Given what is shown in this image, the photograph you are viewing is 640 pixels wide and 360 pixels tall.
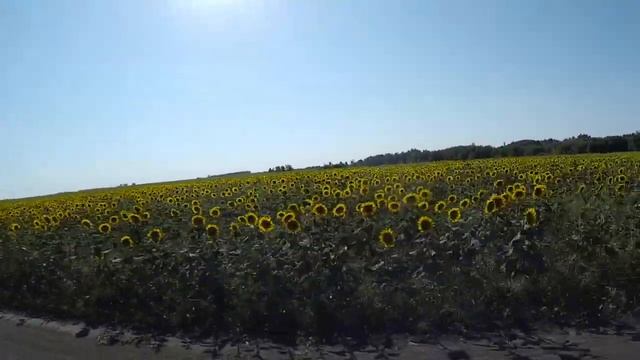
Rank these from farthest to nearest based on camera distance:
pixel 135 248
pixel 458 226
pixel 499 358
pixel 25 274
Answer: pixel 25 274
pixel 135 248
pixel 458 226
pixel 499 358

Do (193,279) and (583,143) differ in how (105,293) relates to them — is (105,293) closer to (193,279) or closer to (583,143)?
(193,279)

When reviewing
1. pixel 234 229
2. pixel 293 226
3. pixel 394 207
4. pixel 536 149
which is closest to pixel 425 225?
pixel 293 226

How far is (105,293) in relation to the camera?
22.1 ft

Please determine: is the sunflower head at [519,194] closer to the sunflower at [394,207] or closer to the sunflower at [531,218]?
the sunflower at [531,218]

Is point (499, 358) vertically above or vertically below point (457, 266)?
below

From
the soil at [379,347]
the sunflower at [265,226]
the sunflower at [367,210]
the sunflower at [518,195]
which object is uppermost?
the sunflower at [518,195]

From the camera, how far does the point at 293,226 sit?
6.88 m

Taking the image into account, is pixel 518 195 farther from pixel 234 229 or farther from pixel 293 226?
pixel 234 229

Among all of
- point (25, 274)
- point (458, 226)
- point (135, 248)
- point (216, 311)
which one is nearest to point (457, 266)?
point (458, 226)

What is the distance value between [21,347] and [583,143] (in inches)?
2180

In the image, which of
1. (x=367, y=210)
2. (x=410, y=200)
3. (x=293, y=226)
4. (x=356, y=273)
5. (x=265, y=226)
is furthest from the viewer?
(x=410, y=200)

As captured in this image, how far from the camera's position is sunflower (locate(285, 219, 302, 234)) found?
6.83 meters

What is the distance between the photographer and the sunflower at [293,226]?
683 cm

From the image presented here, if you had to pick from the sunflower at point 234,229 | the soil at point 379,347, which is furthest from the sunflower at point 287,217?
the soil at point 379,347
